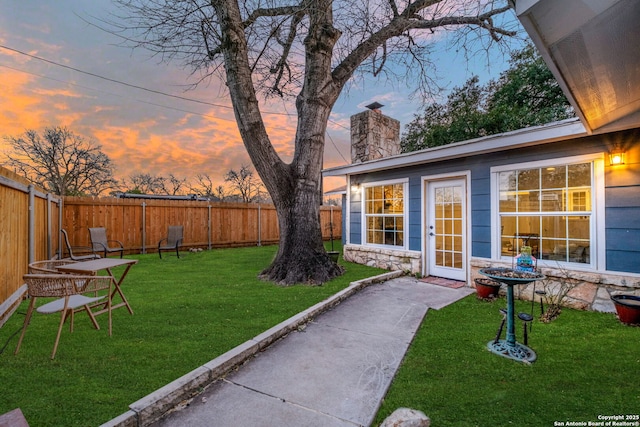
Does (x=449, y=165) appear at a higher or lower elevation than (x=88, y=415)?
higher

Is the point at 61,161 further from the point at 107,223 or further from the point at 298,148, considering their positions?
the point at 298,148

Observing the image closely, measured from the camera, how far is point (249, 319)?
3.41 m

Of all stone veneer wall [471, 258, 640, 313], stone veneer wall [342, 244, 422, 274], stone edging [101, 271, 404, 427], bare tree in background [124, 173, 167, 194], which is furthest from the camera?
bare tree in background [124, 173, 167, 194]

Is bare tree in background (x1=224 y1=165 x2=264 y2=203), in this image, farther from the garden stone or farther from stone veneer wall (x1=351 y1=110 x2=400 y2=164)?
the garden stone

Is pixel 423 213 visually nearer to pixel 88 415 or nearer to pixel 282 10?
pixel 282 10

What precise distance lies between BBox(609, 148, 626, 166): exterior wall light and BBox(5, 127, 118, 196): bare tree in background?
16997 mm

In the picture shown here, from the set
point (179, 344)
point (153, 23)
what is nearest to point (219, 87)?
point (153, 23)

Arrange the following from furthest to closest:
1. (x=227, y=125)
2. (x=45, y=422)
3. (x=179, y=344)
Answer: (x=227, y=125) → (x=179, y=344) → (x=45, y=422)

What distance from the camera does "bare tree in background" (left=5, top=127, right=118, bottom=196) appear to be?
1224 centimetres

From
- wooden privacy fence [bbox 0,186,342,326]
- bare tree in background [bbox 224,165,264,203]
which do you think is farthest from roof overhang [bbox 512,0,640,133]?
bare tree in background [bbox 224,165,264,203]

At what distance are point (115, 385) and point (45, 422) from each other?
0.41 m

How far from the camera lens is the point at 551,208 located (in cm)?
419

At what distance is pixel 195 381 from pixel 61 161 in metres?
15.8

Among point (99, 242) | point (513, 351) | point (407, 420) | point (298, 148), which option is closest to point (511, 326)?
point (513, 351)
